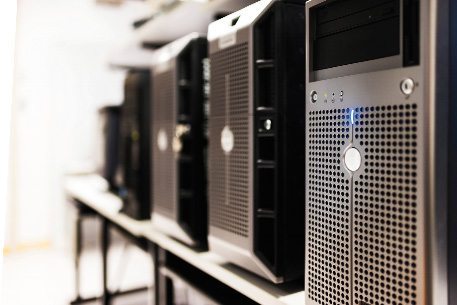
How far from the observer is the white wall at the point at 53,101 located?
3807 millimetres

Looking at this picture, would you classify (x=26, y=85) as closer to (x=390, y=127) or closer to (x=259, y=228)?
(x=259, y=228)

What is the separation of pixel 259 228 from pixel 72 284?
8.23 ft

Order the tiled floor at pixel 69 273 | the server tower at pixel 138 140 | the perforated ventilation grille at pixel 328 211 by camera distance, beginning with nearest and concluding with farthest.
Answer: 1. the perforated ventilation grille at pixel 328 211
2. the server tower at pixel 138 140
3. the tiled floor at pixel 69 273

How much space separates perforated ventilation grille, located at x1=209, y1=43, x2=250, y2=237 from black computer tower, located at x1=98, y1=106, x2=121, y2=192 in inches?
47.9

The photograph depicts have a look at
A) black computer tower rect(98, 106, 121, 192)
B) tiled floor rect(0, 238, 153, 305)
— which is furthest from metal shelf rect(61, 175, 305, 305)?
tiled floor rect(0, 238, 153, 305)

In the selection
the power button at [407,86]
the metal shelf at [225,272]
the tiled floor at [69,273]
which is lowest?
the tiled floor at [69,273]

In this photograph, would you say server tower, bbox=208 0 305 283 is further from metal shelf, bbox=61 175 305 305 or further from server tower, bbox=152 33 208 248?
server tower, bbox=152 33 208 248

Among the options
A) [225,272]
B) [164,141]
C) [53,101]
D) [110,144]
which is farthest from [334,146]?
[53,101]

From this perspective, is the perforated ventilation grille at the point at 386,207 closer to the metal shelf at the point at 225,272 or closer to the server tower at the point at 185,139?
the metal shelf at the point at 225,272

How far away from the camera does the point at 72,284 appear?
2912 millimetres

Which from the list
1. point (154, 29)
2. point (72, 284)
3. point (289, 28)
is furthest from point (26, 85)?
point (289, 28)

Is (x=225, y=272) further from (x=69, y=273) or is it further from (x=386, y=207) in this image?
(x=69, y=273)

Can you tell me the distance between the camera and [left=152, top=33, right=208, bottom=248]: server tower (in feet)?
3.61

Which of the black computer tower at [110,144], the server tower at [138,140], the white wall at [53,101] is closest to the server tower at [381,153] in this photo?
the server tower at [138,140]
